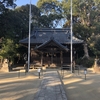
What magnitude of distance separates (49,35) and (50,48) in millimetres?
4230

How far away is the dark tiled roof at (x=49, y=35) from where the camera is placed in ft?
83.3

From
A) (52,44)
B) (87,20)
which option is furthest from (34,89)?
(87,20)

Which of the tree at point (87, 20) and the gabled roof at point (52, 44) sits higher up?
the tree at point (87, 20)

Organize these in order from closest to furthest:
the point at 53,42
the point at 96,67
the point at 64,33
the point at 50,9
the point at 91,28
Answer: the point at 96,67 → the point at 53,42 → the point at 64,33 → the point at 91,28 → the point at 50,9

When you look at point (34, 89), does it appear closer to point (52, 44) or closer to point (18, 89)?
point (18, 89)

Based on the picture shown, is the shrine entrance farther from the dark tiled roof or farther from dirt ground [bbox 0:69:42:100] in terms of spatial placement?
dirt ground [bbox 0:69:42:100]

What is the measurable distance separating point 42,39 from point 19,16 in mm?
7331

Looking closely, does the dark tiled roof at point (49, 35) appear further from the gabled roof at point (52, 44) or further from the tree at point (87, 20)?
the tree at point (87, 20)

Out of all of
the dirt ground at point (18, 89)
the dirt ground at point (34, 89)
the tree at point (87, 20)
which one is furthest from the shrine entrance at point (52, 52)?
the dirt ground at point (18, 89)

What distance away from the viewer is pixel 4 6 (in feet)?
84.4

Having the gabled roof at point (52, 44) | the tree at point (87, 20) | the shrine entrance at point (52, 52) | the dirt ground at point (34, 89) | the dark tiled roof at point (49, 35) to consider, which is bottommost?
the dirt ground at point (34, 89)

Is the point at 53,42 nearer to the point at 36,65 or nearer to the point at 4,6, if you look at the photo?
the point at 36,65

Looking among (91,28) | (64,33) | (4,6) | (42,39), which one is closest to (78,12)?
(91,28)

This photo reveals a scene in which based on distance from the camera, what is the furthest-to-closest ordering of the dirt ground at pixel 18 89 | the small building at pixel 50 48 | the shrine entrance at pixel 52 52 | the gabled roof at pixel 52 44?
the small building at pixel 50 48
the shrine entrance at pixel 52 52
the gabled roof at pixel 52 44
the dirt ground at pixel 18 89
